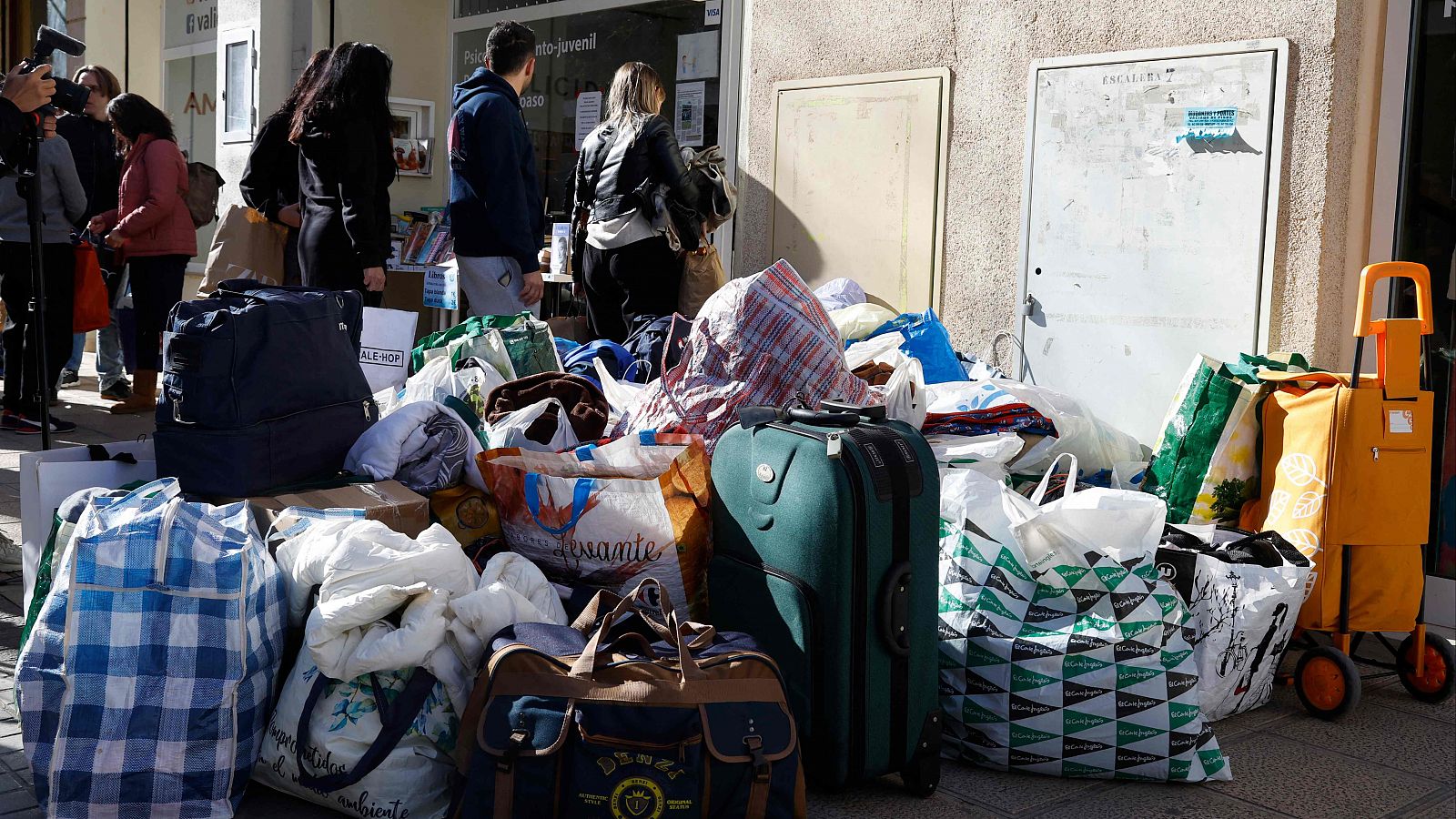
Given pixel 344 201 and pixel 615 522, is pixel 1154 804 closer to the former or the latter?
pixel 615 522

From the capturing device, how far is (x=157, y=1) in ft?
36.9

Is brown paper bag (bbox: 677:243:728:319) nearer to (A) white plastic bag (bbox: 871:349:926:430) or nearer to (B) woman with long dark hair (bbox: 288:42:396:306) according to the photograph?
(B) woman with long dark hair (bbox: 288:42:396:306)

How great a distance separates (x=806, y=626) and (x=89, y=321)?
5537 millimetres

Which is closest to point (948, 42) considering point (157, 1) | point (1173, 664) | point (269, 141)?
point (269, 141)

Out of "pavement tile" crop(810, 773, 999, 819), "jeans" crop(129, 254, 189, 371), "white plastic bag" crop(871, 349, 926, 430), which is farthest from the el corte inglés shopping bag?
"jeans" crop(129, 254, 189, 371)

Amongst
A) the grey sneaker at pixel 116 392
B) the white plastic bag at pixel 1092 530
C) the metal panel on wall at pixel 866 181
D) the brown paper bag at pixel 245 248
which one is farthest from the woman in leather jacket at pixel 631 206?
the grey sneaker at pixel 116 392

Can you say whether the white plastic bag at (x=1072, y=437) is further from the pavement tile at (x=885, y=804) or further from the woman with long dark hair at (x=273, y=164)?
the woman with long dark hair at (x=273, y=164)

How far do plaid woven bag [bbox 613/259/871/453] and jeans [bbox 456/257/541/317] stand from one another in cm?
178

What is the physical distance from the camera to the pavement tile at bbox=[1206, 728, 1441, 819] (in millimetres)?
2857

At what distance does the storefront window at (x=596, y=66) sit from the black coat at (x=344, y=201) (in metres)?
1.69

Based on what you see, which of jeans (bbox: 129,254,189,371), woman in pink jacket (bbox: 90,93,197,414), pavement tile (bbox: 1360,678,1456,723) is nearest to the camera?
pavement tile (bbox: 1360,678,1456,723)

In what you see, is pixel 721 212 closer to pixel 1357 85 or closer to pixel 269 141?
pixel 269 141

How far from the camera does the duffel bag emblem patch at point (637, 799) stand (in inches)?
92.9

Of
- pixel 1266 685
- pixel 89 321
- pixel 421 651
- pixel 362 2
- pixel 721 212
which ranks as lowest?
pixel 1266 685
